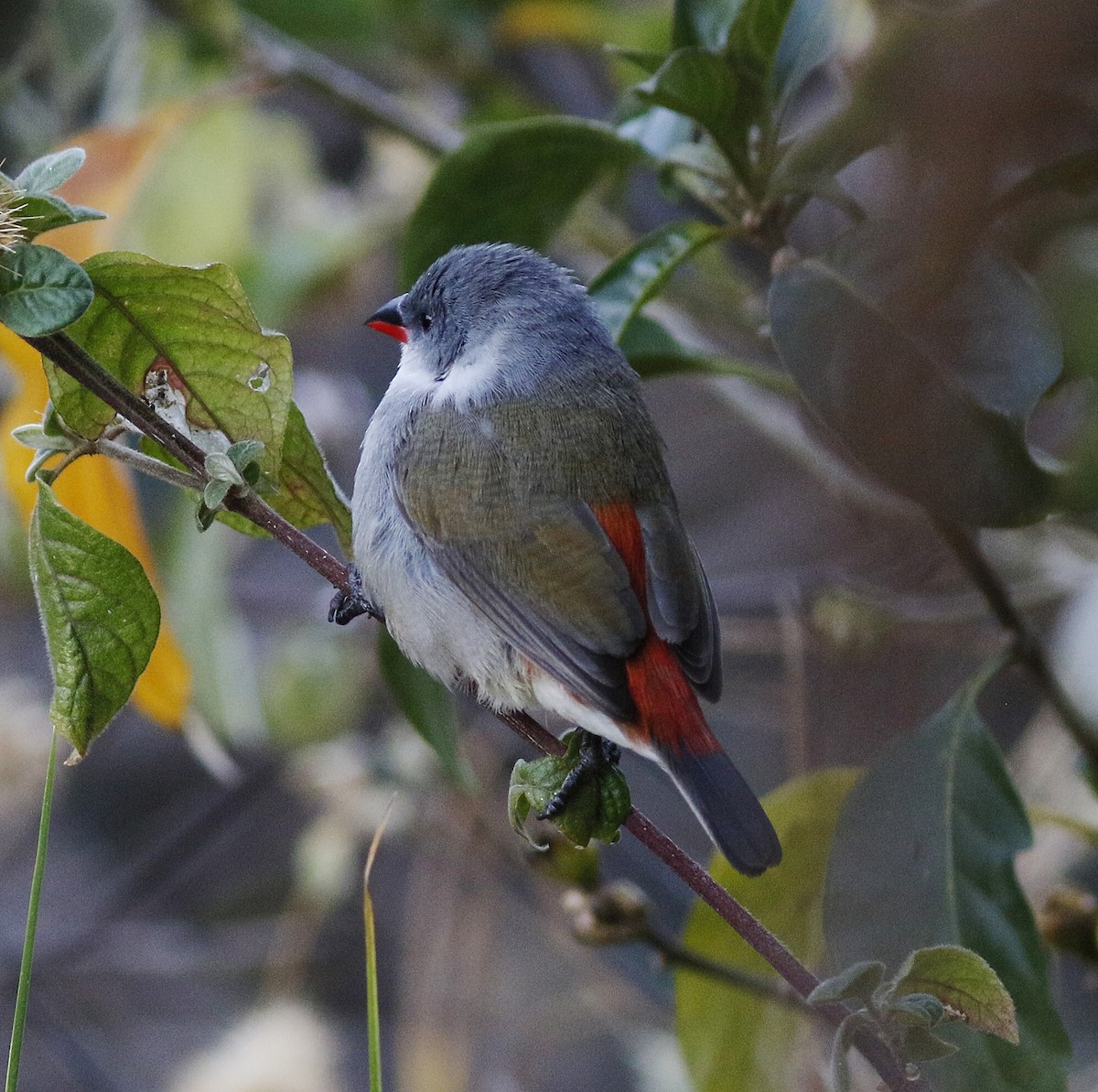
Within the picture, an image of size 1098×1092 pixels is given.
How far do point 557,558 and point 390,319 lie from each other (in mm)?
715

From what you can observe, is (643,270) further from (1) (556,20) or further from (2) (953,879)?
(1) (556,20)

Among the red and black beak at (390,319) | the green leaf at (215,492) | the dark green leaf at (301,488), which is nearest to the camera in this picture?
the green leaf at (215,492)

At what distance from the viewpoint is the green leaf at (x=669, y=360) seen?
5.63 feet

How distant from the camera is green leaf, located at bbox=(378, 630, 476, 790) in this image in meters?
1.65

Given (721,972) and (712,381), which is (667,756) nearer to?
(721,972)

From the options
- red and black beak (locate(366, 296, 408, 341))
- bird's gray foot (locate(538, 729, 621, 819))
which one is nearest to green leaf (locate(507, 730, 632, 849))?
bird's gray foot (locate(538, 729, 621, 819))

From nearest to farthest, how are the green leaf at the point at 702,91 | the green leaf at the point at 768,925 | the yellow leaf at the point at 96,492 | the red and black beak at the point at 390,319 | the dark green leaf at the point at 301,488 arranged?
the dark green leaf at the point at 301,488 < the green leaf at the point at 702,91 < the yellow leaf at the point at 96,492 < the green leaf at the point at 768,925 < the red and black beak at the point at 390,319

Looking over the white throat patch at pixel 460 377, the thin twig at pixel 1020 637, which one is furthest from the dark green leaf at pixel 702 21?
the thin twig at pixel 1020 637

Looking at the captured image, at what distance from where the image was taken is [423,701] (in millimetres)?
1668

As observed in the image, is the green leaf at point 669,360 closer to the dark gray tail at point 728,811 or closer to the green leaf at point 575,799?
the dark gray tail at point 728,811

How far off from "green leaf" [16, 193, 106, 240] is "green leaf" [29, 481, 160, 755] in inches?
8.8

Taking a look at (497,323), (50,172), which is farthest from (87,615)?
(497,323)

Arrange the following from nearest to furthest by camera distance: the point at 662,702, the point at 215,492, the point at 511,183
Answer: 1. the point at 215,492
2. the point at 662,702
3. the point at 511,183

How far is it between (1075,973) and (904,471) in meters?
2.93
